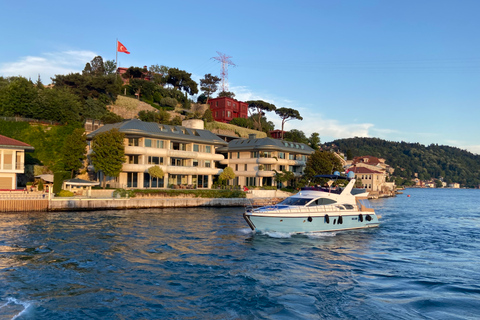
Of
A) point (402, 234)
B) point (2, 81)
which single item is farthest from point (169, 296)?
point (2, 81)

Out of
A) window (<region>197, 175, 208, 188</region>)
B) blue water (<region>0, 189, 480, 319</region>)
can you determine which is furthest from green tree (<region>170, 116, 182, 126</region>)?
blue water (<region>0, 189, 480, 319</region>)

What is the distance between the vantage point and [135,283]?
1638 cm

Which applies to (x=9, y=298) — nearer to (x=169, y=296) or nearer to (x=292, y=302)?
(x=169, y=296)

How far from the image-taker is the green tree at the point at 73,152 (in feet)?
183

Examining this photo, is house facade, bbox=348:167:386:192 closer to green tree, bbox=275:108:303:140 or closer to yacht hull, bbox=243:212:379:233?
green tree, bbox=275:108:303:140

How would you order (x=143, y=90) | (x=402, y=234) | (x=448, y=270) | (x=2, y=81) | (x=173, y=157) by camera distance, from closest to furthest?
(x=448, y=270) → (x=402, y=234) → (x=173, y=157) → (x=2, y=81) → (x=143, y=90)

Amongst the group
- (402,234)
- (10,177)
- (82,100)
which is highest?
(82,100)

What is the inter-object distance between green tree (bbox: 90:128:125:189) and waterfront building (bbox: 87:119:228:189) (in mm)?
3291

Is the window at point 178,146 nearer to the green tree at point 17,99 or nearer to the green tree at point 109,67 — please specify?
the green tree at point 17,99

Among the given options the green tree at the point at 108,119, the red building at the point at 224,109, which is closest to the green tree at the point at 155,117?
the green tree at the point at 108,119

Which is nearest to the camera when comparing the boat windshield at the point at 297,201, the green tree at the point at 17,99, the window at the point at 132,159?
the boat windshield at the point at 297,201

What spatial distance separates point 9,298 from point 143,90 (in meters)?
91.0

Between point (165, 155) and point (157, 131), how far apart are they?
14.3 feet

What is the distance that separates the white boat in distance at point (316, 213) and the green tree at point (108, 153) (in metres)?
28.6
